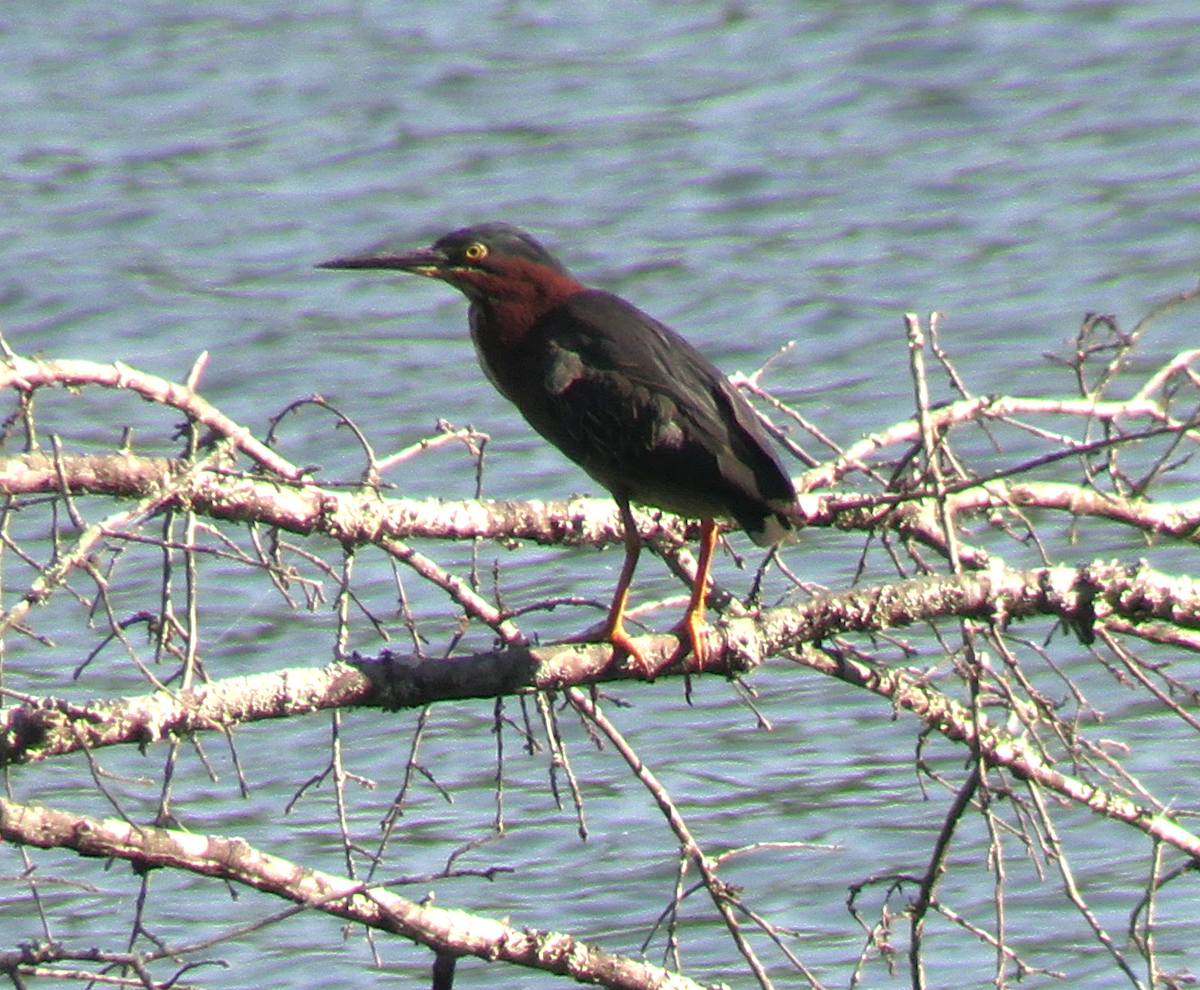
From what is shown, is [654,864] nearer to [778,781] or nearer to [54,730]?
[778,781]

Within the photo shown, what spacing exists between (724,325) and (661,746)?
4151 millimetres

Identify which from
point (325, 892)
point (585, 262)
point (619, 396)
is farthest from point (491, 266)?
point (585, 262)

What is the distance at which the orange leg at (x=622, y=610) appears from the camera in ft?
13.8

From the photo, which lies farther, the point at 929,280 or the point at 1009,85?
the point at 1009,85

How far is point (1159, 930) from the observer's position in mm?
6715

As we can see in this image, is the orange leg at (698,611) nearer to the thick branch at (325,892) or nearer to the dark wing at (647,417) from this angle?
the dark wing at (647,417)

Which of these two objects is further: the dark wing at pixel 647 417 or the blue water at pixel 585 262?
the blue water at pixel 585 262

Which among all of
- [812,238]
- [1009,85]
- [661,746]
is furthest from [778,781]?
[1009,85]

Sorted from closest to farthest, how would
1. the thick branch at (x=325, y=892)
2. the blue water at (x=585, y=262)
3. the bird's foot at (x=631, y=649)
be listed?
the thick branch at (x=325, y=892) < the bird's foot at (x=631, y=649) < the blue water at (x=585, y=262)

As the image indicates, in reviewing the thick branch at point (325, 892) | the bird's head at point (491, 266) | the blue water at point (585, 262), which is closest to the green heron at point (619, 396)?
the bird's head at point (491, 266)

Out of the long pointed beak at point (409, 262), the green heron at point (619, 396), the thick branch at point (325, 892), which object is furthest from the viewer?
the long pointed beak at point (409, 262)

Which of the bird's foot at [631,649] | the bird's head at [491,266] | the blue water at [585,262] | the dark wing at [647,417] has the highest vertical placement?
the bird's head at [491,266]

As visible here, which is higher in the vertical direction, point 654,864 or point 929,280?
point 929,280

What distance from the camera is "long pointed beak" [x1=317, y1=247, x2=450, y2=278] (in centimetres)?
491
